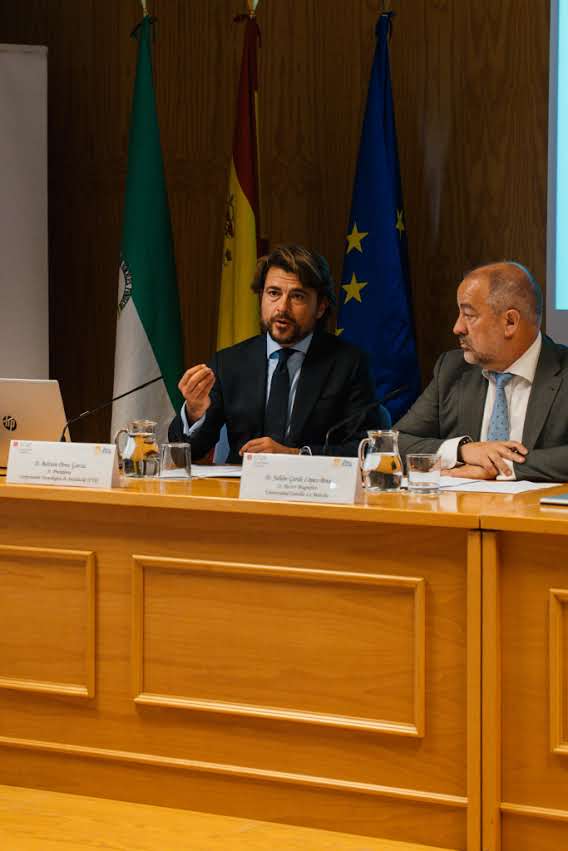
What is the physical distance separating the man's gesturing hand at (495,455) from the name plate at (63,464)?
0.84 meters

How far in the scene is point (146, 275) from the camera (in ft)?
12.6

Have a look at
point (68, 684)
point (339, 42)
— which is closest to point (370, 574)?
point (68, 684)

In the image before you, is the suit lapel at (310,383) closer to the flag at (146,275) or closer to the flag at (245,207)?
the flag at (245,207)

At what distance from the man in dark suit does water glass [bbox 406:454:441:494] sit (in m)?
0.87

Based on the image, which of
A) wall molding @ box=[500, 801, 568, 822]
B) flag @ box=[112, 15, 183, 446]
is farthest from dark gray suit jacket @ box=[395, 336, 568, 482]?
flag @ box=[112, 15, 183, 446]

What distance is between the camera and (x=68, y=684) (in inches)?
83.0

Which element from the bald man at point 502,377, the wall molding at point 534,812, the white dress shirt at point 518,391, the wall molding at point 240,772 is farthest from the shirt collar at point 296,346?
the wall molding at point 534,812

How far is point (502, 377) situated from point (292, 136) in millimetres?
1723

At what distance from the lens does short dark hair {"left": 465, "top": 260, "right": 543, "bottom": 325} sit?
2.71m

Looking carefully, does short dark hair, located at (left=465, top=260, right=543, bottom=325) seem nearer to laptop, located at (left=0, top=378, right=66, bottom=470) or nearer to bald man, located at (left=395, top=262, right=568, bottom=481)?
bald man, located at (left=395, top=262, right=568, bottom=481)

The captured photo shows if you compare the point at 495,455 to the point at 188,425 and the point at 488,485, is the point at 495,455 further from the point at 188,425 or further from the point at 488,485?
the point at 188,425

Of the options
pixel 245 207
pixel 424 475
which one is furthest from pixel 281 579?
pixel 245 207

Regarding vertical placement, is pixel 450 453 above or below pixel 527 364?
below

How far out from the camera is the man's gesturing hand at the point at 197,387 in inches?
100
